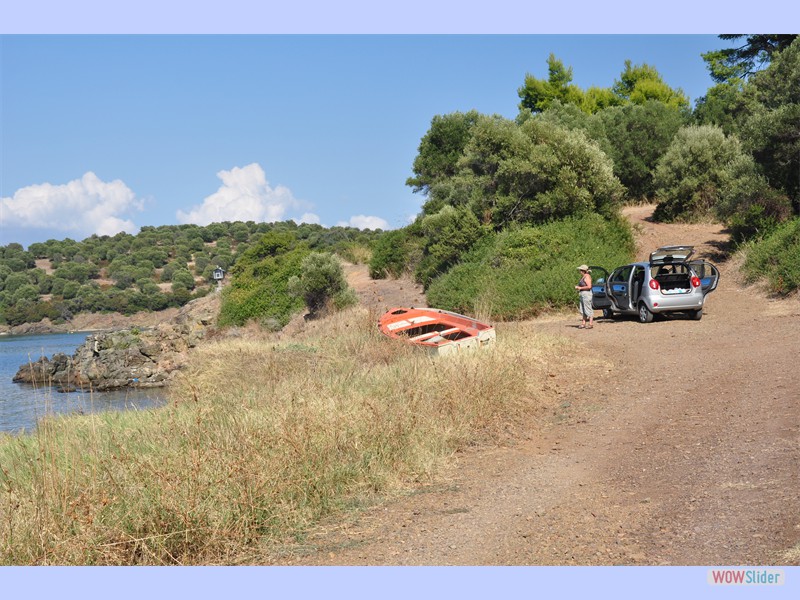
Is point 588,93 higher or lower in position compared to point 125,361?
higher

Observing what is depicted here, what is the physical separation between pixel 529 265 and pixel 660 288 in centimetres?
826

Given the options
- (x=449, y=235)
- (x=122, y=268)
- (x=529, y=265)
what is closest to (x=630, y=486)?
(x=529, y=265)

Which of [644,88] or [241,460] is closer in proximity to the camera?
[241,460]

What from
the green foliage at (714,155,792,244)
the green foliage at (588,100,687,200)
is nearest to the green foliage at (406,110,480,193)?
the green foliage at (588,100,687,200)

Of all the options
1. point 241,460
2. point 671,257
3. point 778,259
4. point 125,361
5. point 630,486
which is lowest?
point 630,486

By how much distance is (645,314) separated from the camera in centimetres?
1947

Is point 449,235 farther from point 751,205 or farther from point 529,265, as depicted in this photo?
Result: point 751,205

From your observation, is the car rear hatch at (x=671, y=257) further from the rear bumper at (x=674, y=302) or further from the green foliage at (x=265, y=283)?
the green foliage at (x=265, y=283)

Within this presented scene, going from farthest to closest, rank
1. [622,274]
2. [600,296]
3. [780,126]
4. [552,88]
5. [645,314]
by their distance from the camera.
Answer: [552,88], [780,126], [600,296], [622,274], [645,314]

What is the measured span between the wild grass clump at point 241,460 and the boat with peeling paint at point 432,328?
3.31 metres

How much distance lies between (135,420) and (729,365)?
931 cm

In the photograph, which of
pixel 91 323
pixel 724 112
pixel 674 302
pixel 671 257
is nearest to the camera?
pixel 674 302

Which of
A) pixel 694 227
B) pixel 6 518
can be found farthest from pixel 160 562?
pixel 694 227

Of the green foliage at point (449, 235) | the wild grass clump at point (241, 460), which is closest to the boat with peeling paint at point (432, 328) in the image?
the wild grass clump at point (241, 460)
